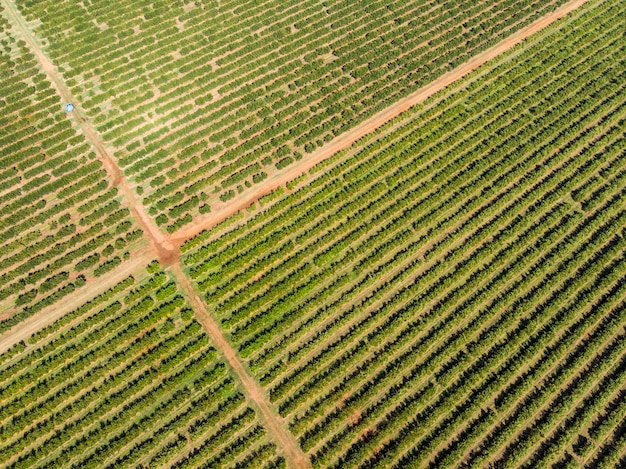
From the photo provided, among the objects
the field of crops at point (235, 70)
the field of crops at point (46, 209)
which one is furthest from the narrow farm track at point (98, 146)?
the field of crops at point (235, 70)

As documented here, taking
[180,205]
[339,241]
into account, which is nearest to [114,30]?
[180,205]

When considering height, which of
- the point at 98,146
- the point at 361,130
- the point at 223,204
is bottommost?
the point at 361,130

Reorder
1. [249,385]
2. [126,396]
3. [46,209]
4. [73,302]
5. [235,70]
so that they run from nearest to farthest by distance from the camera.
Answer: [126,396] → [249,385] → [73,302] → [46,209] → [235,70]

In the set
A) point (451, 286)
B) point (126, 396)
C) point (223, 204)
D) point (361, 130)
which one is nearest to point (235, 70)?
point (361, 130)

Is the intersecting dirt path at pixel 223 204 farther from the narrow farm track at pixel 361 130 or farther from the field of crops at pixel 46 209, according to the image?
the field of crops at pixel 46 209

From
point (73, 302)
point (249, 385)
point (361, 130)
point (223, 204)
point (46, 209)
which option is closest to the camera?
point (249, 385)

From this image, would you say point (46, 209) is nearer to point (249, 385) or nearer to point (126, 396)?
point (126, 396)
